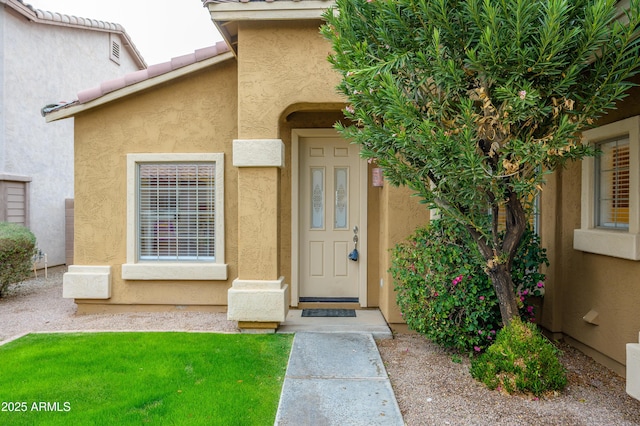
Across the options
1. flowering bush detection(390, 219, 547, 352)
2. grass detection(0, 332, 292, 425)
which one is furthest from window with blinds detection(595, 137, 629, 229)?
grass detection(0, 332, 292, 425)

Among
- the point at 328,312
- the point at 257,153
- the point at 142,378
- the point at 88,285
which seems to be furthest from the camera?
the point at 88,285

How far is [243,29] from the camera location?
18.5ft

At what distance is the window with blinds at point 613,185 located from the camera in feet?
14.9

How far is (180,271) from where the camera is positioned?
21.9 ft

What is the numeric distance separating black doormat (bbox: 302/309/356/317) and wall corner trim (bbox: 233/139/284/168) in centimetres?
231

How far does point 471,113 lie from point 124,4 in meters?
39.5

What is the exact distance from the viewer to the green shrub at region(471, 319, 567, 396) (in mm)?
3764

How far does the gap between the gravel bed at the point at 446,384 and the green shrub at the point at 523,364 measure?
100mm

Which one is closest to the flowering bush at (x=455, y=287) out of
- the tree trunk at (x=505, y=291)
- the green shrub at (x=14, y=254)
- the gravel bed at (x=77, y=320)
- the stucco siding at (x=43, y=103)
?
the tree trunk at (x=505, y=291)

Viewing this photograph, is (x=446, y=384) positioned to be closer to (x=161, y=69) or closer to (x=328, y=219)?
(x=328, y=219)

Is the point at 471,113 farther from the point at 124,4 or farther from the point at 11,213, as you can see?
the point at 124,4

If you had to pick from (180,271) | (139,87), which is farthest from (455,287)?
(139,87)

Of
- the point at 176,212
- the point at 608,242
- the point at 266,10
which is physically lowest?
the point at 608,242

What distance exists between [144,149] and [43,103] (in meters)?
6.85
